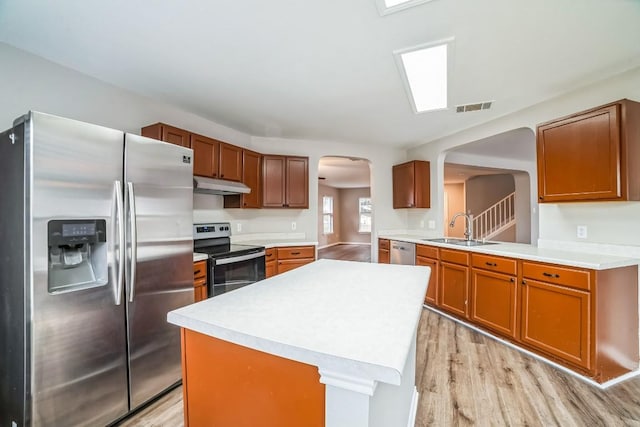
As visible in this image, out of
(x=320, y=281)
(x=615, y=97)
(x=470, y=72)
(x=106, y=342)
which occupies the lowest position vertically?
(x=106, y=342)

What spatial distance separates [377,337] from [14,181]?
1856 mm

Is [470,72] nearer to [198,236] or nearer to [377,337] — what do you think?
[377,337]

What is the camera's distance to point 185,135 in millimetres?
2684

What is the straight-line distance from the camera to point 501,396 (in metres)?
1.86

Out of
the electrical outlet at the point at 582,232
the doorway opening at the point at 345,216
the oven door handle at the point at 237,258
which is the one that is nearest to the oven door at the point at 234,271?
the oven door handle at the point at 237,258

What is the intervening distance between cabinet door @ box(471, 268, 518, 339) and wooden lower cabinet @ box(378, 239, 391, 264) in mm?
1433

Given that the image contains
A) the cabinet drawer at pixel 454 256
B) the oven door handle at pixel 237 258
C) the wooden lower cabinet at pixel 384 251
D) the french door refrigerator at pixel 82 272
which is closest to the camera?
the french door refrigerator at pixel 82 272

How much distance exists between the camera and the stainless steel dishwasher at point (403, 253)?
3.68 m

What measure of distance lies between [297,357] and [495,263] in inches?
103

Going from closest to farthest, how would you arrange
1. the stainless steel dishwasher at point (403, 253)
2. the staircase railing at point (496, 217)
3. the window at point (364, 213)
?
1. the stainless steel dishwasher at point (403, 253)
2. the staircase railing at point (496, 217)
3. the window at point (364, 213)

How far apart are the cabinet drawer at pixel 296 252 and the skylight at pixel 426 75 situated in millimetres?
2117

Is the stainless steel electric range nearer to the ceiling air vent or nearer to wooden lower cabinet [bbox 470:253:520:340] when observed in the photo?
wooden lower cabinet [bbox 470:253:520:340]

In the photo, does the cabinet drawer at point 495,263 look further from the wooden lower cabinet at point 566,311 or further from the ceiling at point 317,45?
the ceiling at point 317,45

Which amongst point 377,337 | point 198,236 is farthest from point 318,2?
point 198,236
